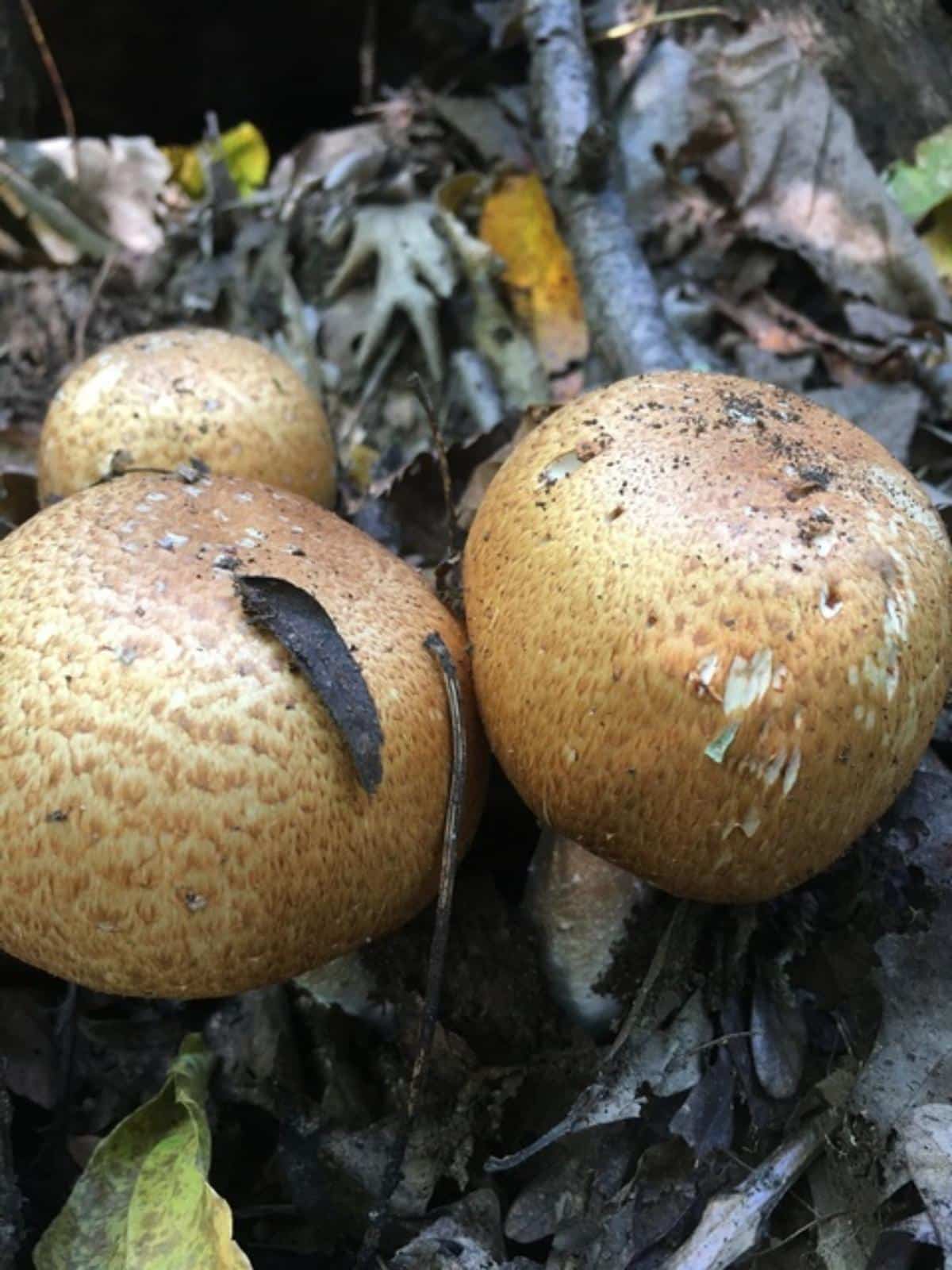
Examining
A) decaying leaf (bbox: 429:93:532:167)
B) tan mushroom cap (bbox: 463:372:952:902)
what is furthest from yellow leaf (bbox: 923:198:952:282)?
tan mushroom cap (bbox: 463:372:952:902)

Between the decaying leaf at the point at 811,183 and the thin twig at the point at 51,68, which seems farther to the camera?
the thin twig at the point at 51,68

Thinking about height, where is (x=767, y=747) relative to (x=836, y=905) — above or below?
above

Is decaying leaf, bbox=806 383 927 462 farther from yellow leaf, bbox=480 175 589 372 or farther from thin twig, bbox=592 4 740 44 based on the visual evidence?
thin twig, bbox=592 4 740 44

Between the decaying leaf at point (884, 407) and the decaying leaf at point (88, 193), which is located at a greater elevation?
the decaying leaf at point (884, 407)

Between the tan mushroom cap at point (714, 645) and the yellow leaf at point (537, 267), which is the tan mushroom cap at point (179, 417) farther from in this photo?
the yellow leaf at point (537, 267)

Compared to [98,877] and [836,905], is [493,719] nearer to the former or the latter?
[98,877]

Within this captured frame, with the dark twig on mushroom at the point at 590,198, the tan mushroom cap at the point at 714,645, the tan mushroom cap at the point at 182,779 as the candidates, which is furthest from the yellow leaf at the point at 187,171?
the tan mushroom cap at the point at 714,645

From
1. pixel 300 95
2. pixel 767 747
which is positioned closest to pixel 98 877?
pixel 767 747
